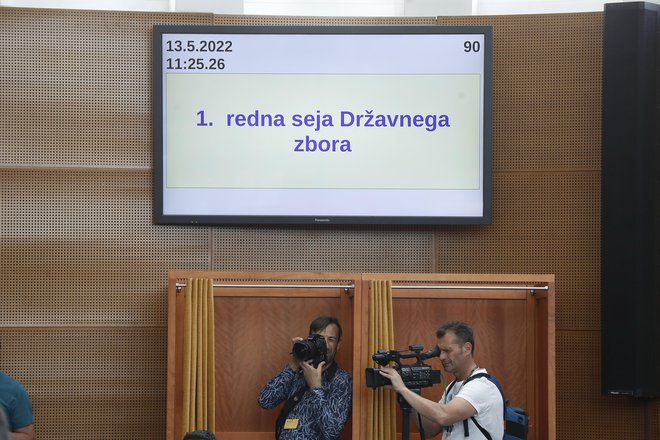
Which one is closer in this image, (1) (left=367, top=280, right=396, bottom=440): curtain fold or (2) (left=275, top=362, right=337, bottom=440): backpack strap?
(1) (left=367, top=280, right=396, bottom=440): curtain fold

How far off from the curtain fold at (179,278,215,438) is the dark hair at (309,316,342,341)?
0.63 m

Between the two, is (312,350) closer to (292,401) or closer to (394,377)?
(292,401)

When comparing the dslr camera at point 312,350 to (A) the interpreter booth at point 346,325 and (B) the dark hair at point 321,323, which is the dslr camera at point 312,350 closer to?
(B) the dark hair at point 321,323

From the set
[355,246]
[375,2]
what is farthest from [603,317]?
[375,2]

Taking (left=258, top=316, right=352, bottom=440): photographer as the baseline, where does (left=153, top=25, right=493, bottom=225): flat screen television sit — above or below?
above

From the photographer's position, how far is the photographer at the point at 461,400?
519 centimetres

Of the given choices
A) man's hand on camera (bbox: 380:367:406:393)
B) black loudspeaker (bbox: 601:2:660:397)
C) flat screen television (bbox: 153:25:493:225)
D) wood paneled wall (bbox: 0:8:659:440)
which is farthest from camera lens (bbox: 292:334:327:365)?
black loudspeaker (bbox: 601:2:660:397)

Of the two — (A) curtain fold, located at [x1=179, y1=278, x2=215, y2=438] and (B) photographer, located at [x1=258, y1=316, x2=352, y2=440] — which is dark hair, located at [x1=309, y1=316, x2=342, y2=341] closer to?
(B) photographer, located at [x1=258, y1=316, x2=352, y2=440]

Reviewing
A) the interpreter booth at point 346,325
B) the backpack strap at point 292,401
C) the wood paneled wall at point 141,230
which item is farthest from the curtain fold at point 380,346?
the wood paneled wall at point 141,230

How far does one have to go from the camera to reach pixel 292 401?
20.4 feet

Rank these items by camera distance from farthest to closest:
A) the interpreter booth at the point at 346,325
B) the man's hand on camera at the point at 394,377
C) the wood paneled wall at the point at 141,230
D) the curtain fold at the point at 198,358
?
1. the wood paneled wall at the point at 141,230
2. the interpreter booth at the point at 346,325
3. the curtain fold at the point at 198,358
4. the man's hand on camera at the point at 394,377

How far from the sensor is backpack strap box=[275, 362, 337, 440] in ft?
20.1

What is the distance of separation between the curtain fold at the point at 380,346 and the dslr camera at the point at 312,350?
31 centimetres

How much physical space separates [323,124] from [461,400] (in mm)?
2454
